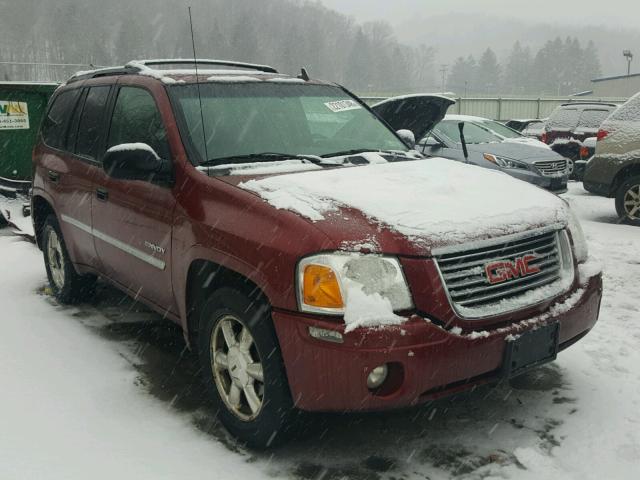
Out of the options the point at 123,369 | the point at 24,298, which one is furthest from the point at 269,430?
Result: the point at 24,298

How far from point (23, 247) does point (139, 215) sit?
169 inches

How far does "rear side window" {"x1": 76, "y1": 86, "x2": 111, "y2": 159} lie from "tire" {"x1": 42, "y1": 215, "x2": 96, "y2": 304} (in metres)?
0.86

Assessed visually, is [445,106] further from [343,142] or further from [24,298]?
[24,298]

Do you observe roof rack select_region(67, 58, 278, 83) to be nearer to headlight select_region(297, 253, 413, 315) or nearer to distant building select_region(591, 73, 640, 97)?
headlight select_region(297, 253, 413, 315)

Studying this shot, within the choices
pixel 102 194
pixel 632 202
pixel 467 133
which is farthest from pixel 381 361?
pixel 467 133

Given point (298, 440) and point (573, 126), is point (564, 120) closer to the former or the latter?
point (573, 126)

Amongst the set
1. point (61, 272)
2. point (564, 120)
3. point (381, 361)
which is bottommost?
point (61, 272)

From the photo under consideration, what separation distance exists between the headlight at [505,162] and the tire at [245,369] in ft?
24.7

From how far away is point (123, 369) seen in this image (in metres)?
4.19

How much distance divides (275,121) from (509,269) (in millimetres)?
1730

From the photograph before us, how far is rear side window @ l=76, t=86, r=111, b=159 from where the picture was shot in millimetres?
4660

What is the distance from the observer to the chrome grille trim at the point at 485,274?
9.41ft

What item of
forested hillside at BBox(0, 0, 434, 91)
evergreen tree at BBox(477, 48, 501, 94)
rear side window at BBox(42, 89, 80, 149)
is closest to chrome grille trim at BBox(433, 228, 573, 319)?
rear side window at BBox(42, 89, 80, 149)

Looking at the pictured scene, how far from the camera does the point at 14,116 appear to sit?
9.87 metres
